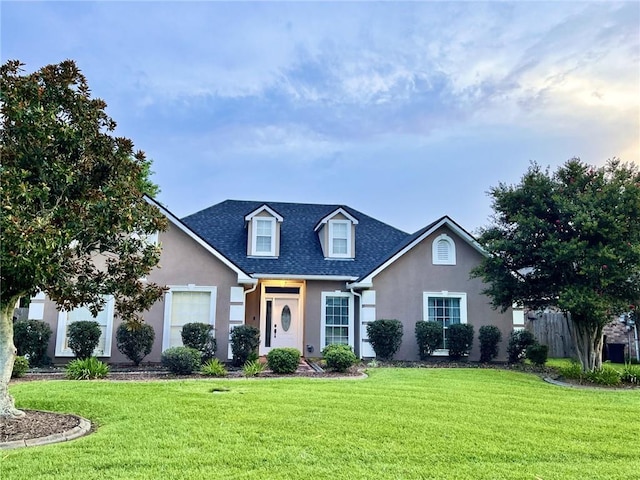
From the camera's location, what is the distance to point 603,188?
12398mm

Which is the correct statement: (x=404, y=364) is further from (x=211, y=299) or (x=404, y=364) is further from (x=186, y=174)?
(x=186, y=174)

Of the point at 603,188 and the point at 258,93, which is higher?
the point at 258,93

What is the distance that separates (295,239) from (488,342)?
8.53 meters

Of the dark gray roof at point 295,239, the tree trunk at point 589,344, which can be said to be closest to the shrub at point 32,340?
the dark gray roof at point 295,239

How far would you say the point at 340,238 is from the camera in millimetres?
19406

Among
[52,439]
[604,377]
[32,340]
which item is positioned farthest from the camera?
[32,340]

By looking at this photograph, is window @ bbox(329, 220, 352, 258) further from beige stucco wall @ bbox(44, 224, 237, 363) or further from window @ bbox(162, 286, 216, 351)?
window @ bbox(162, 286, 216, 351)

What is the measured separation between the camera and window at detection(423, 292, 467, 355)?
17.3 meters

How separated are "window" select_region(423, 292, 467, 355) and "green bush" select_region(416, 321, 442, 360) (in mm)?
641

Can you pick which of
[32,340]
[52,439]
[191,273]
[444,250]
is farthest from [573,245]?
[32,340]

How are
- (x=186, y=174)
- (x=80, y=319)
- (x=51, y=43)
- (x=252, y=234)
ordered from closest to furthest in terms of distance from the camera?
(x=51, y=43), (x=80, y=319), (x=252, y=234), (x=186, y=174)

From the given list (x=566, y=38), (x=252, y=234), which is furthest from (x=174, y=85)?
(x=566, y=38)

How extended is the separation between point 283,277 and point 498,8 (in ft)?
35.3

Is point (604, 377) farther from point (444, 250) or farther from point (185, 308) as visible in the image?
point (185, 308)
